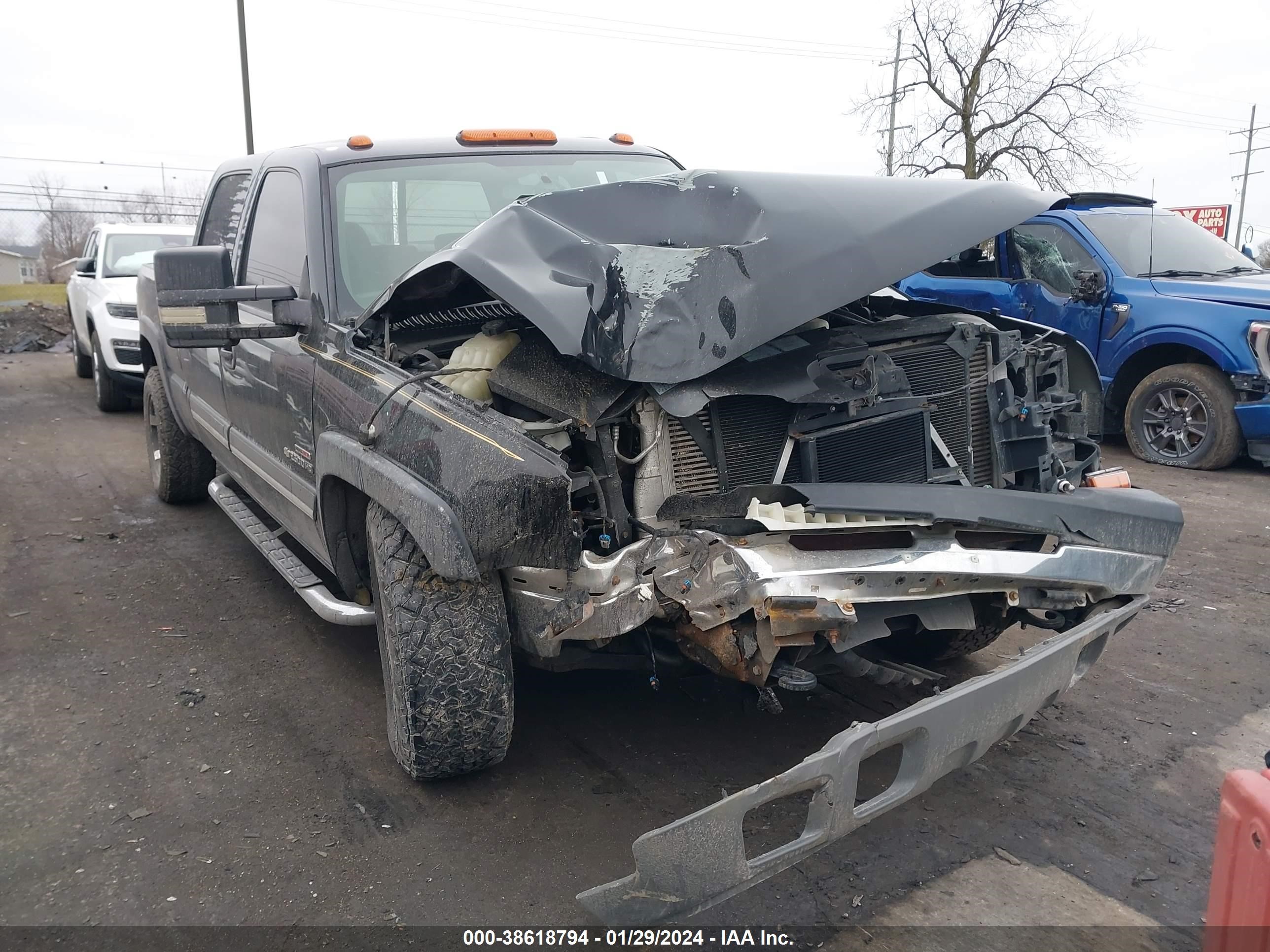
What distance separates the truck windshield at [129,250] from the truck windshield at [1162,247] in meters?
8.56

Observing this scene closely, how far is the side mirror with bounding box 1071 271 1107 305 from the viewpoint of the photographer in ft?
25.4

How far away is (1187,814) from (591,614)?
193cm

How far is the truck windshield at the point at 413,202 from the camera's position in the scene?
3.60 metres

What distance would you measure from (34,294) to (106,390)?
16.4 metres

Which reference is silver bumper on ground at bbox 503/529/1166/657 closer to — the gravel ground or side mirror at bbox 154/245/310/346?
side mirror at bbox 154/245/310/346

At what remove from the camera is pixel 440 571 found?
8.30 feet

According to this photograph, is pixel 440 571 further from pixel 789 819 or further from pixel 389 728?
pixel 789 819

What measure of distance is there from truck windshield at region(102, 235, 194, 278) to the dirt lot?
6229 mm

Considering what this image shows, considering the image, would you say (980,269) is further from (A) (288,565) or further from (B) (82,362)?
(B) (82,362)

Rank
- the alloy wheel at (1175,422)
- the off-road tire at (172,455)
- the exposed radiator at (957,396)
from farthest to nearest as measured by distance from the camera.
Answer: the alloy wheel at (1175,422) → the off-road tire at (172,455) → the exposed radiator at (957,396)

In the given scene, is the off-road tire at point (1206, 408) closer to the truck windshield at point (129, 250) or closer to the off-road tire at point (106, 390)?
the truck windshield at point (129, 250)

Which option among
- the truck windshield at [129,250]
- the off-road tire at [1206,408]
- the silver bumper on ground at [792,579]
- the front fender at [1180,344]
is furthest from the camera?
the truck windshield at [129,250]

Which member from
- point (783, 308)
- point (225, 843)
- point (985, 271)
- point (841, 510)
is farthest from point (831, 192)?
point (985, 271)

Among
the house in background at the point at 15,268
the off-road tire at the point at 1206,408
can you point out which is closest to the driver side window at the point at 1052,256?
the off-road tire at the point at 1206,408
